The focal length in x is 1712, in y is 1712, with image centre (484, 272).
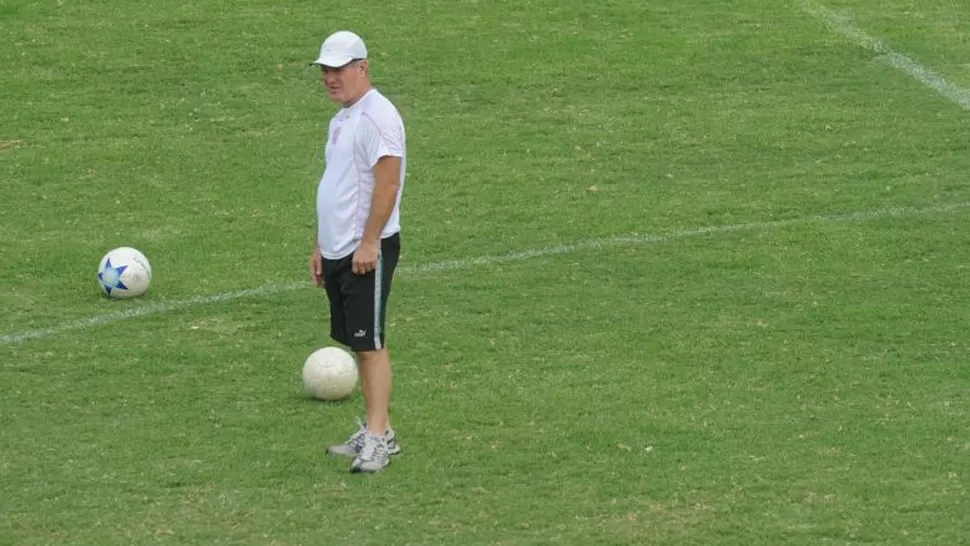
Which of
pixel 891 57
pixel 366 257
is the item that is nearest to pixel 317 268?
pixel 366 257

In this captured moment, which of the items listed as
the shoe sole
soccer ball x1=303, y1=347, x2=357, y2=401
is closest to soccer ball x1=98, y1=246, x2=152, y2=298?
soccer ball x1=303, y1=347, x2=357, y2=401

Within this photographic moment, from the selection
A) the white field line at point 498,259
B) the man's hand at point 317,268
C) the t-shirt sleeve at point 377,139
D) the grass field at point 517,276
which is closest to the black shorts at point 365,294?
the man's hand at point 317,268

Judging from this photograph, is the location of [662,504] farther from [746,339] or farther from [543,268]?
[543,268]

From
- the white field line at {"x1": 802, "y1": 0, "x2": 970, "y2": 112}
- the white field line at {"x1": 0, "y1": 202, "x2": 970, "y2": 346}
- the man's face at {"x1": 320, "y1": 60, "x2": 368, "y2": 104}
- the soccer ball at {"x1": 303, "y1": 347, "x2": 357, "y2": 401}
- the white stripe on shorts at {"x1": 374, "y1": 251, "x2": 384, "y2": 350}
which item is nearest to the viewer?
the man's face at {"x1": 320, "y1": 60, "x2": 368, "y2": 104}

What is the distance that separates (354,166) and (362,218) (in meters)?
0.24

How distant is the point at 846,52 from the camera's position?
1538 centimetres

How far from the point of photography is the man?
7703 mm

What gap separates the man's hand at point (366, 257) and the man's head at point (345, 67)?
661mm

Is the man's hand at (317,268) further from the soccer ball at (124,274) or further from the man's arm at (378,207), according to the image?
the soccer ball at (124,274)

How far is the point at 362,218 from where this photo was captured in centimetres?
782

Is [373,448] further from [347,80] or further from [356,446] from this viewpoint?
[347,80]

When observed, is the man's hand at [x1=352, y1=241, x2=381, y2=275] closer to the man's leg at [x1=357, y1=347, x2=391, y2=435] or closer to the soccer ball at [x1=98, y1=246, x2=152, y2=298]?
the man's leg at [x1=357, y1=347, x2=391, y2=435]

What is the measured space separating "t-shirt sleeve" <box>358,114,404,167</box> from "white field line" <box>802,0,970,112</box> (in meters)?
7.70

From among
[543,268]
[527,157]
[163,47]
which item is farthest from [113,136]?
[543,268]
